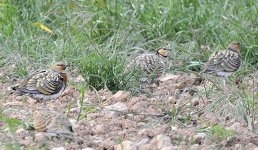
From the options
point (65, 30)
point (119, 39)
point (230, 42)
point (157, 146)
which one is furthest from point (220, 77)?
point (157, 146)

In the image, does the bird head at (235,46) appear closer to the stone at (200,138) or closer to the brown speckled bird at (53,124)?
the stone at (200,138)

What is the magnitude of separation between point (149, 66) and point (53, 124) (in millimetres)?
3087

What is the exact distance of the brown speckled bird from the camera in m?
6.61

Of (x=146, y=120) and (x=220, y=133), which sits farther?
(x=146, y=120)

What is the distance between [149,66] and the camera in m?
9.60

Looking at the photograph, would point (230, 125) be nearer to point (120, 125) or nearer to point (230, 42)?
point (120, 125)

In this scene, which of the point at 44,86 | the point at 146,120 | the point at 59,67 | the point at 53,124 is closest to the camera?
the point at 53,124

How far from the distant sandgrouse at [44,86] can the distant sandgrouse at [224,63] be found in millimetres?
1823

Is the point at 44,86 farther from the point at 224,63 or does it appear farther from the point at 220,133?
the point at 220,133

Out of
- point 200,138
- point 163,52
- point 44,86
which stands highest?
point 200,138

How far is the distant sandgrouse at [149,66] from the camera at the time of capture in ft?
30.9

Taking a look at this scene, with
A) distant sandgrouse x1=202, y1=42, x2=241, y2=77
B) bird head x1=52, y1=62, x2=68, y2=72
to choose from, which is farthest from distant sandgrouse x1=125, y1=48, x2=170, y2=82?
bird head x1=52, y1=62, x2=68, y2=72

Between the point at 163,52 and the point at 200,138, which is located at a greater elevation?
the point at 200,138

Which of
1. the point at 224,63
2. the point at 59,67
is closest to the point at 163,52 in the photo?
the point at 224,63
